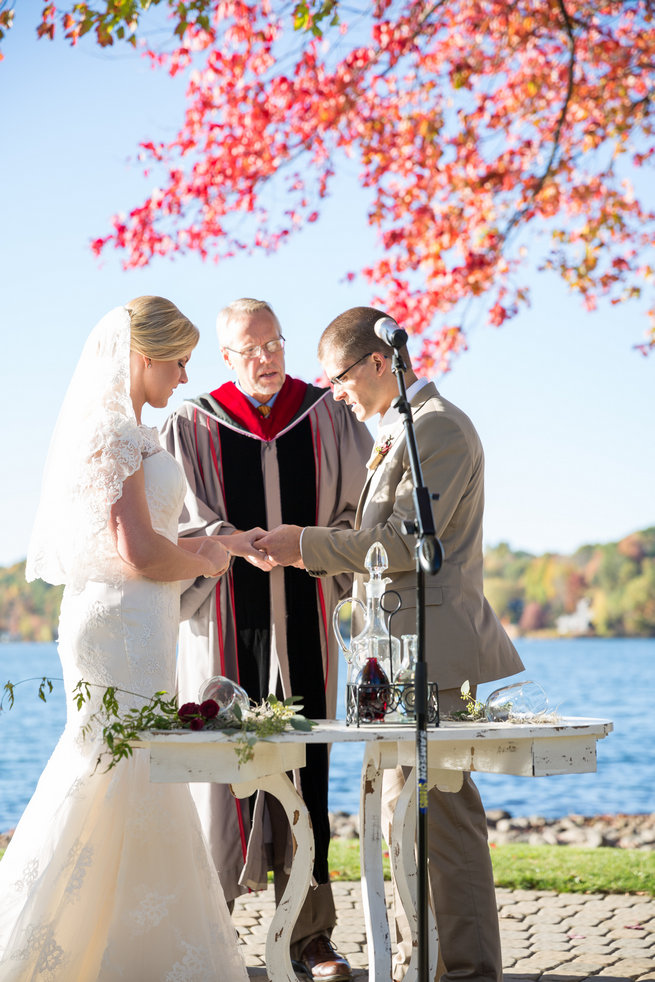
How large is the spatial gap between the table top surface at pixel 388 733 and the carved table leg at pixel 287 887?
0.26 m

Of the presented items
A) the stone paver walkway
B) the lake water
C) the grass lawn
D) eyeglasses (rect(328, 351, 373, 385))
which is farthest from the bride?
the grass lawn

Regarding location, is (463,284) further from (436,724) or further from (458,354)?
(436,724)

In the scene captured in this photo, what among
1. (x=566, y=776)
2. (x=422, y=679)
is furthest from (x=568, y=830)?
(x=566, y=776)

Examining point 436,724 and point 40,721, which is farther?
point 40,721

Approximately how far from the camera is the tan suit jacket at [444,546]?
338 centimetres

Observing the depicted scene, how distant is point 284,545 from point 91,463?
73 centimetres

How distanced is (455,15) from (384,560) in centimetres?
617

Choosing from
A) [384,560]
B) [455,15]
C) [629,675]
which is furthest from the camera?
[629,675]

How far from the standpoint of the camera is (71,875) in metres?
3.20

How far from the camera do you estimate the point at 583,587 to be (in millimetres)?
53156

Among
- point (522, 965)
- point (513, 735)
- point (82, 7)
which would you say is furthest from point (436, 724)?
point (82, 7)

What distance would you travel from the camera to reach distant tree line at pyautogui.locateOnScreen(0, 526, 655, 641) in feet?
171

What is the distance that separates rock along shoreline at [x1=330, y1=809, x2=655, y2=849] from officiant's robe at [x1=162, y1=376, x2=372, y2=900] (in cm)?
414

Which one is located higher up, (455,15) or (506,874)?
(455,15)
